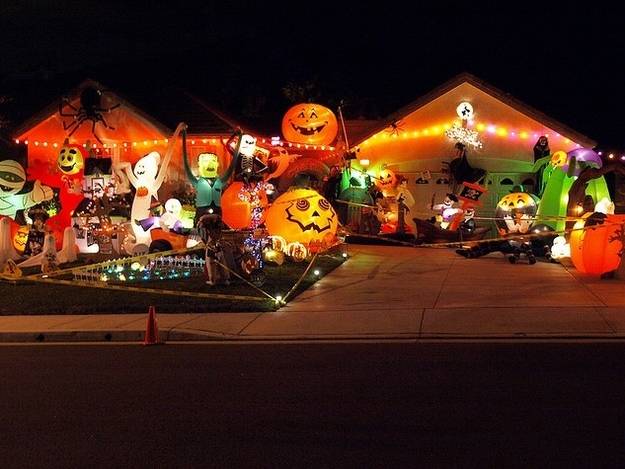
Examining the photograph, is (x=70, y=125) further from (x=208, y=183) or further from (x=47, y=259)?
(x=47, y=259)

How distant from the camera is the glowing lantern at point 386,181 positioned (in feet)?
78.6

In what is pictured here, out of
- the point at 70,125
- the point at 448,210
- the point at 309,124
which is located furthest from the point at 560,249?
the point at 70,125

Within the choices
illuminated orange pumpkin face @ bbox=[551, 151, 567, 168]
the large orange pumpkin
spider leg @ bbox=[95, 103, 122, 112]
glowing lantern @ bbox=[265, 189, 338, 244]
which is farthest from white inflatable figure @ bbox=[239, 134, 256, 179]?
the large orange pumpkin

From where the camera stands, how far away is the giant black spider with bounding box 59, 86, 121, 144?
22.5 m

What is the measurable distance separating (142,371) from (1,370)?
1.72 meters

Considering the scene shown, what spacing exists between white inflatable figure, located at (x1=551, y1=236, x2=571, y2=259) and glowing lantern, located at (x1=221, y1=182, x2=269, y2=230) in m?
6.99

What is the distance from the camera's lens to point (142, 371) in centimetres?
952

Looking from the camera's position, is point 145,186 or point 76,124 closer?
point 145,186

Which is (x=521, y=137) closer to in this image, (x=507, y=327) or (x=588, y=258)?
(x=588, y=258)

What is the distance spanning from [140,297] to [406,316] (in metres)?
4.95

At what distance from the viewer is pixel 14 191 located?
20969 millimetres

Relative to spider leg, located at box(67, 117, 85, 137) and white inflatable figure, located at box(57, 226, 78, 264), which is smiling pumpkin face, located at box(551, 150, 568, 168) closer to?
white inflatable figure, located at box(57, 226, 78, 264)

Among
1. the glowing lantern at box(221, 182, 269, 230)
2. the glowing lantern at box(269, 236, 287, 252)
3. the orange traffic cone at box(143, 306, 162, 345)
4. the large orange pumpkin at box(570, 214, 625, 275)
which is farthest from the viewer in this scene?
the glowing lantern at box(221, 182, 269, 230)

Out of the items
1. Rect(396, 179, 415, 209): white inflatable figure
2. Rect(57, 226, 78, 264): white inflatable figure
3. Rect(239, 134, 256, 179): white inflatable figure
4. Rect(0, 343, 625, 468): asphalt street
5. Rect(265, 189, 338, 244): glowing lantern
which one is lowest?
Rect(0, 343, 625, 468): asphalt street
